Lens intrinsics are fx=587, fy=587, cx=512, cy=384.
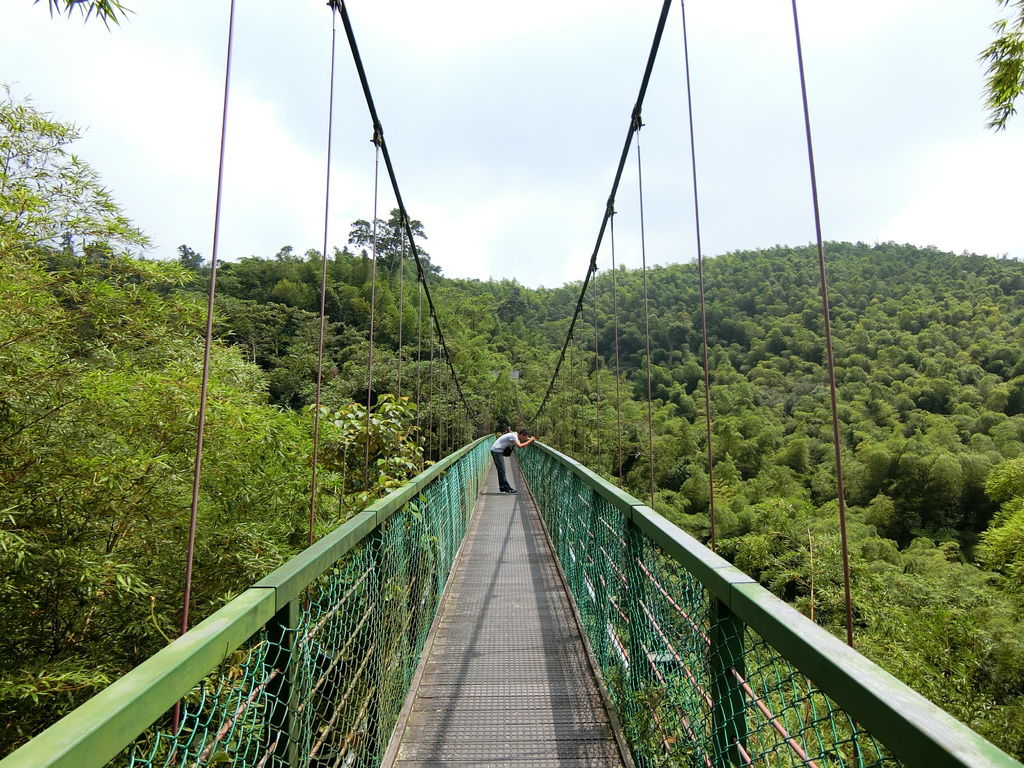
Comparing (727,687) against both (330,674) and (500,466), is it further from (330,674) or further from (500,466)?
(500,466)

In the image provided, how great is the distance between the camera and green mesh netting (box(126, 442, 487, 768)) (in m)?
0.74

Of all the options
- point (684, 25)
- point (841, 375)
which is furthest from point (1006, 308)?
point (684, 25)

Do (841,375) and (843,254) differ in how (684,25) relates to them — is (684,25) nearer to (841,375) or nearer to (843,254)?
(841,375)

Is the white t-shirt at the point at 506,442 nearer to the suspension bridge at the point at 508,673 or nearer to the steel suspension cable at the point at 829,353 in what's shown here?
the suspension bridge at the point at 508,673

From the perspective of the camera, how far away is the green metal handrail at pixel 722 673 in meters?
0.49

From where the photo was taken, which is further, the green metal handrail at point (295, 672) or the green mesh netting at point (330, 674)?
the green mesh netting at point (330, 674)

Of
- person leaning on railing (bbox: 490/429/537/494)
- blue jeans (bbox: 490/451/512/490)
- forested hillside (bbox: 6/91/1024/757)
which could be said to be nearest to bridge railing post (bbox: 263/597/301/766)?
forested hillside (bbox: 6/91/1024/757)

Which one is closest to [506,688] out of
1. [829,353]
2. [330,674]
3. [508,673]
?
[508,673]

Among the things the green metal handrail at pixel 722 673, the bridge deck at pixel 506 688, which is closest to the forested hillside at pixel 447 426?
the bridge deck at pixel 506 688

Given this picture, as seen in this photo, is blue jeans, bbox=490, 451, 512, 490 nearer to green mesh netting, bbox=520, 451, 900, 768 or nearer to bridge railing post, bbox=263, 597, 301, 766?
green mesh netting, bbox=520, 451, 900, 768

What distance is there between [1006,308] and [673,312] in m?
17.3

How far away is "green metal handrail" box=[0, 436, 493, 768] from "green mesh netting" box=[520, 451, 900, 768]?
0.61 metres


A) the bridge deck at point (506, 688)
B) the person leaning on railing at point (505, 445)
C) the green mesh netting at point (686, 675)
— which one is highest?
the person leaning on railing at point (505, 445)

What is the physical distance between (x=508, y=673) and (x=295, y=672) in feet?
4.17
